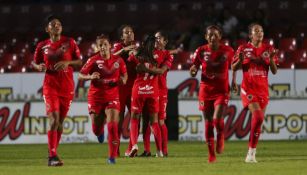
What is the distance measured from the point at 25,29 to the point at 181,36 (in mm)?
5526

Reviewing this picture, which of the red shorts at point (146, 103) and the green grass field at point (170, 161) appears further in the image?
the red shorts at point (146, 103)

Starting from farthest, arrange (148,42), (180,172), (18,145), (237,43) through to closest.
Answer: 1. (237,43)
2. (18,145)
3. (148,42)
4. (180,172)

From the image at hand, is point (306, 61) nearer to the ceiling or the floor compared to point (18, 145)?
nearer to the ceiling

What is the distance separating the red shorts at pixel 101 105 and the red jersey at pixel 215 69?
4.67ft

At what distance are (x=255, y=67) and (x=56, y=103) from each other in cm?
312

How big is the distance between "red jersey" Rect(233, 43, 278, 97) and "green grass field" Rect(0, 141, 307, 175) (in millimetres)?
1133

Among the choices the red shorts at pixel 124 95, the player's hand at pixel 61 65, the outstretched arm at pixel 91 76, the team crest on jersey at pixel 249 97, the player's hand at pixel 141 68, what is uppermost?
the player's hand at pixel 141 68

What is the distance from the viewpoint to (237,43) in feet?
84.7

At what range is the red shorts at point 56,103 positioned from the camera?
1574 cm

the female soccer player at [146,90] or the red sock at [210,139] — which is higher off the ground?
the female soccer player at [146,90]

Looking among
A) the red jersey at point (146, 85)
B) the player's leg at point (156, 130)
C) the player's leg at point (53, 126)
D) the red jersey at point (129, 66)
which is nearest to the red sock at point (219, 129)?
the player's leg at point (156, 130)

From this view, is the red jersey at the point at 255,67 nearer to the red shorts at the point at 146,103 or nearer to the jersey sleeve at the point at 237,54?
the jersey sleeve at the point at 237,54

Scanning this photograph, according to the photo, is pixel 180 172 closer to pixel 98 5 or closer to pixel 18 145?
pixel 18 145

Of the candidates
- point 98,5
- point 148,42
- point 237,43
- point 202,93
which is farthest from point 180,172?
point 98,5
